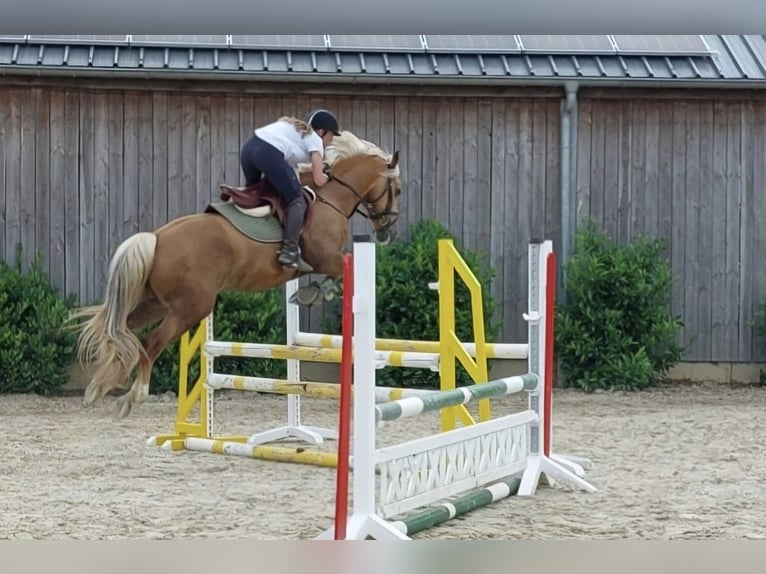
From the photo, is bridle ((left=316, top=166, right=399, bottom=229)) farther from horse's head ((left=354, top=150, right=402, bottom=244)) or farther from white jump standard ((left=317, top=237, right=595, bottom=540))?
white jump standard ((left=317, top=237, right=595, bottom=540))

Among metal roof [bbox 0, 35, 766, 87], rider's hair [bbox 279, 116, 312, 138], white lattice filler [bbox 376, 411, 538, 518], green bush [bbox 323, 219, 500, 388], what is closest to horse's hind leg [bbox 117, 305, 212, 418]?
rider's hair [bbox 279, 116, 312, 138]

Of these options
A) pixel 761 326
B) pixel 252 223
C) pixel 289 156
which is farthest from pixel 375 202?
pixel 761 326

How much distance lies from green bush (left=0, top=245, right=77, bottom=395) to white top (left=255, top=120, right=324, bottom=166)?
3258 millimetres

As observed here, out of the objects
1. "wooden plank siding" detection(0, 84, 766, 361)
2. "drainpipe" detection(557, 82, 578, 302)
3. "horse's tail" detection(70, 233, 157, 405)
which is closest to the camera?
"horse's tail" detection(70, 233, 157, 405)

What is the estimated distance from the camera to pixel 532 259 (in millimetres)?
5004

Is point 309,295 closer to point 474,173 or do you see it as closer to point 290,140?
point 290,140

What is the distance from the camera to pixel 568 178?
9016mm

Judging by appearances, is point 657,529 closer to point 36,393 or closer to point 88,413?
point 88,413

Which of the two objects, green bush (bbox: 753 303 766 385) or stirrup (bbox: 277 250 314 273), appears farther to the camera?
green bush (bbox: 753 303 766 385)

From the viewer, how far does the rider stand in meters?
5.55

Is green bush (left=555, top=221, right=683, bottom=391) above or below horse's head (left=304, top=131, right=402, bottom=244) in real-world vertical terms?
below

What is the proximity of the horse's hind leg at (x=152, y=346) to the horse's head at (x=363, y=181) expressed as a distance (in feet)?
3.32

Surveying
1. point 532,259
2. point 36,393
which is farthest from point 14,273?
point 532,259

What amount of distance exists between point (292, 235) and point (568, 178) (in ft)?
13.1
